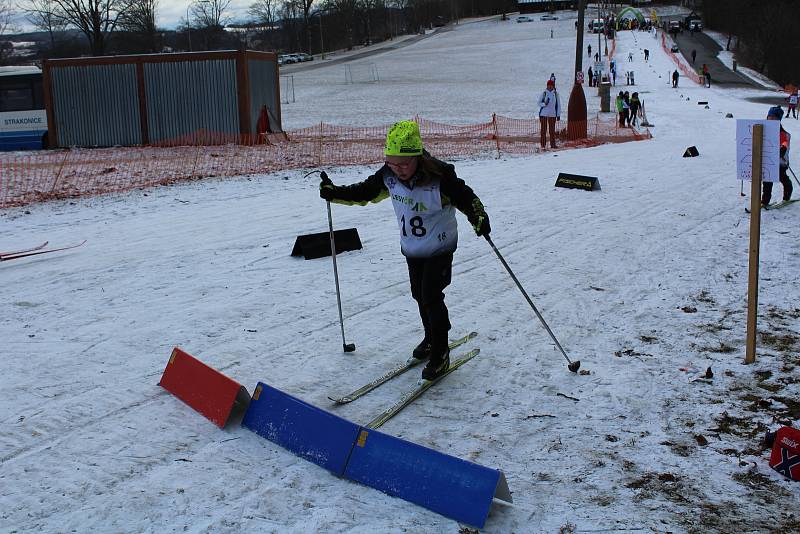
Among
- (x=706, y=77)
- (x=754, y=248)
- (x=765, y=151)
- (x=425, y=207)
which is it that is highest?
(x=706, y=77)

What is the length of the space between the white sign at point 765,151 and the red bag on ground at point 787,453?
2.44 m

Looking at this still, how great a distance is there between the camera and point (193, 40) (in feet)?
308

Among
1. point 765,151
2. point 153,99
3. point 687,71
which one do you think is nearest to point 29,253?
point 765,151

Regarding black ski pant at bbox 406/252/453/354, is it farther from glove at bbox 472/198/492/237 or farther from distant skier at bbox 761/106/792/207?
distant skier at bbox 761/106/792/207

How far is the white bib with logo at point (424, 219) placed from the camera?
5.04 meters

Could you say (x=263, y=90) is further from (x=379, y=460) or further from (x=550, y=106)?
(x=379, y=460)

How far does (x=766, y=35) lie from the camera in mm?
70812

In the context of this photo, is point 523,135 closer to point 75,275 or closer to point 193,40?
point 75,275

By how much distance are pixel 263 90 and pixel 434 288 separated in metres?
19.3

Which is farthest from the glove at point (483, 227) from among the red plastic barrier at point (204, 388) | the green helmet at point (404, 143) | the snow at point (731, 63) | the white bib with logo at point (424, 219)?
the snow at point (731, 63)

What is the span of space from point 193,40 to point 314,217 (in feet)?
299

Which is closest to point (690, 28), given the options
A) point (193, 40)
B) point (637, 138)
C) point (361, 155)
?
point (193, 40)

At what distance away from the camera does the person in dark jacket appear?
4938mm

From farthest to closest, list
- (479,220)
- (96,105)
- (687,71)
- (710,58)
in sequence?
(710,58) < (687,71) < (96,105) < (479,220)
